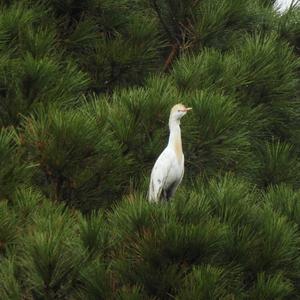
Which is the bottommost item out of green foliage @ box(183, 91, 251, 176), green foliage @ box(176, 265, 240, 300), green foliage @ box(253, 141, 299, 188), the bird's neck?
green foliage @ box(253, 141, 299, 188)

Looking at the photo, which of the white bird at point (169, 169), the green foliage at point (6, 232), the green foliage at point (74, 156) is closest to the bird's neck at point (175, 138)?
the white bird at point (169, 169)

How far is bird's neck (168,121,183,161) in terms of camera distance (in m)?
8.24

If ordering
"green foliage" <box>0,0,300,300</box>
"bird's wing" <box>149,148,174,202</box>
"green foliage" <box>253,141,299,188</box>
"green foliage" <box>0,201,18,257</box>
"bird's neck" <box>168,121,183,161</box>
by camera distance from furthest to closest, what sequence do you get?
"green foliage" <box>253,141,299,188</box>
"bird's neck" <box>168,121,183,161</box>
"bird's wing" <box>149,148,174,202</box>
"green foliage" <box>0,201,18,257</box>
"green foliage" <box>0,0,300,300</box>

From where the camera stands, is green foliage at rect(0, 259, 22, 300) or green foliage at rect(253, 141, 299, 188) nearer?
green foliage at rect(0, 259, 22, 300)

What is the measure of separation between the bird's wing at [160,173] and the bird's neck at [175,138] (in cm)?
5

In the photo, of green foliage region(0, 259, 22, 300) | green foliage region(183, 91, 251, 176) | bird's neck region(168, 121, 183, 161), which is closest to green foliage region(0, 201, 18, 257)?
green foliage region(0, 259, 22, 300)

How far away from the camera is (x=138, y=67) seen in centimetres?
1038

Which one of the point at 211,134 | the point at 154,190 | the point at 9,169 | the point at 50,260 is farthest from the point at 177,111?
the point at 50,260

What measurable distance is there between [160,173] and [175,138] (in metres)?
0.27

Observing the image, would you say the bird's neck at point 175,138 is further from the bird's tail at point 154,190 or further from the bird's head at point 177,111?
the bird's tail at point 154,190

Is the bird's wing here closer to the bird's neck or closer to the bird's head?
the bird's neck

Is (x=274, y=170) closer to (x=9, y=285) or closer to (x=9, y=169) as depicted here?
(x=9, y=169)

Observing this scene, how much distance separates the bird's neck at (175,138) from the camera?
824 cm

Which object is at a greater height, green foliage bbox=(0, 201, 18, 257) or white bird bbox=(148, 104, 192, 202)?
white bird bbox=(148, 104, 192, 202)
